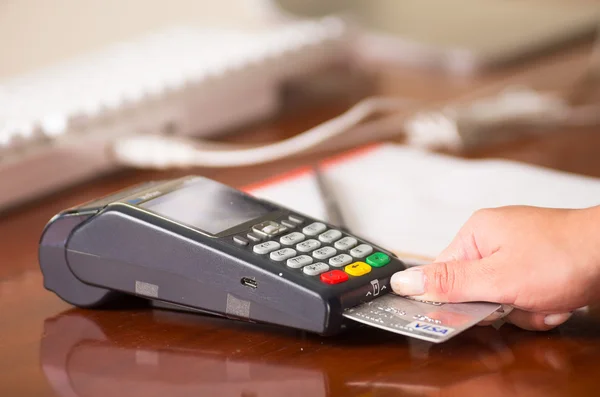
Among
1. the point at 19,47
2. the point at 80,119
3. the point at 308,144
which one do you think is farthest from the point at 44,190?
the point at 19,47

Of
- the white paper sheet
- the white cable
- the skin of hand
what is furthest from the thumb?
the white cable

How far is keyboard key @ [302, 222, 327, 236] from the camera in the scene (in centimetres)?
58

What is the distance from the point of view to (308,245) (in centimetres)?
56

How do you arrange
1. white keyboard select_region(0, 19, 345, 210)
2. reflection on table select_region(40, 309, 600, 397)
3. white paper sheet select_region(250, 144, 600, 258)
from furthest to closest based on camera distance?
white keyboard select_region(0, 19, 345, 210), white paper sheet select_region(250, 144, 600, 258), reflection on table select_region(40, 309, 600, 397)

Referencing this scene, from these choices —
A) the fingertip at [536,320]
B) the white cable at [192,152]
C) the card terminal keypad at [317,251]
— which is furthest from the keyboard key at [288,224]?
the white cable at [192,152]

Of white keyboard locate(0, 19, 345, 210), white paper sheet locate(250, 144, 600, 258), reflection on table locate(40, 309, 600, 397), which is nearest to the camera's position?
reflection on table locate(40, 309, 600, 397)

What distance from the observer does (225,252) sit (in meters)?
0.55

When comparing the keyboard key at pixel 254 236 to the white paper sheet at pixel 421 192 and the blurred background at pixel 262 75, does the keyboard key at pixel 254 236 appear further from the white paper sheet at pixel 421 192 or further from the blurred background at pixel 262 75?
the blurred background at pixel 262 75

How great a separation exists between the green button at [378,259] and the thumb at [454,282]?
1 cm

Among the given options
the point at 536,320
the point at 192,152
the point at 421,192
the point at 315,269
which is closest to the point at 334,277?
the point at 315,269

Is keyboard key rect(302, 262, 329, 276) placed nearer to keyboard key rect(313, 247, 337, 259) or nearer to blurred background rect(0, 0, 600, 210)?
keyboard key rect(313, 247, 337, 259)

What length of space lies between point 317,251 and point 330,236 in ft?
0.08

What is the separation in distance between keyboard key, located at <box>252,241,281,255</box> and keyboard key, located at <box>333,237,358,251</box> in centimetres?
4

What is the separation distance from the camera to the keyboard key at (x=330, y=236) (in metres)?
0.57
